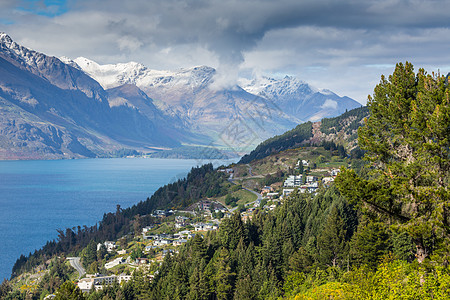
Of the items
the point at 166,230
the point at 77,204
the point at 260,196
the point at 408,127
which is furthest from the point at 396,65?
the point at 77,204

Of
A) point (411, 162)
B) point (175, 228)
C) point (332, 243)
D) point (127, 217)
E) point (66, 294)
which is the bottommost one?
point (175, 228)

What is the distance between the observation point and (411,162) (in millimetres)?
23047

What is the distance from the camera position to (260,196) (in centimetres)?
13788

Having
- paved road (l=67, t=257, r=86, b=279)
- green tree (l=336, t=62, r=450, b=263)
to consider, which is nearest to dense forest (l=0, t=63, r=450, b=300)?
green tree (l=336, t=62, r=450, b=263)

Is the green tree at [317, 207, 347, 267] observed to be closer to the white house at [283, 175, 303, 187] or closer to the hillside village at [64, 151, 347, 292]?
the hillside village at [64, 151, 347, 292]

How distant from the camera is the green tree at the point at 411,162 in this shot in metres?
21.4

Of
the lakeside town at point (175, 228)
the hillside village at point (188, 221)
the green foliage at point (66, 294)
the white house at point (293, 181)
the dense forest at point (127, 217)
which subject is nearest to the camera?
the green foliage at point (66, 294)

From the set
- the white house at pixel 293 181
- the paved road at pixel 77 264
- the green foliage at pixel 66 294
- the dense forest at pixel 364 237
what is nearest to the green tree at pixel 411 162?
the dense forest at pixel 364 237

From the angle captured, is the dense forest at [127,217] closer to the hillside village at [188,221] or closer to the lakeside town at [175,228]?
the lakeside town at [175,228]

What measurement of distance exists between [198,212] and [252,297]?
277ft

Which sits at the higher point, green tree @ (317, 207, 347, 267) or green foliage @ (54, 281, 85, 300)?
green tree @ (317, 207, 347, 267)

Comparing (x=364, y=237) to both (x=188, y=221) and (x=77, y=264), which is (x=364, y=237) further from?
(x=188, y=221)

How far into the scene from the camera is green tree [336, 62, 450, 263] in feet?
70.3

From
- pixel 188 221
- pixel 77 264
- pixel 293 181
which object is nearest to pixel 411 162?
pixel 77 264
